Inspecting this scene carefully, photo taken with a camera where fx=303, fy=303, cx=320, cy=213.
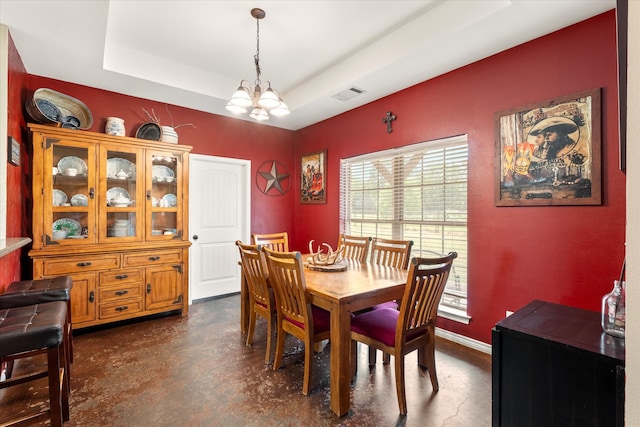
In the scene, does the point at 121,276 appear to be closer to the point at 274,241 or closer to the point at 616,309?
Answer: the point at 274,241

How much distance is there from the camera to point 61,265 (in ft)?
9.52

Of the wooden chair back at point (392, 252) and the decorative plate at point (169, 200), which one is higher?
the decorative plate at point (169, 200)

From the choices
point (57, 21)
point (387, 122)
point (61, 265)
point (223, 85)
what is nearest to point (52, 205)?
point (61, 265)

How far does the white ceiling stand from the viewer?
7.16 feet

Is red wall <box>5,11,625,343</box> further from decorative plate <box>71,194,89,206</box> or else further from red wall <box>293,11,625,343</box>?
decorative plate <box>71,194,89,206</box>

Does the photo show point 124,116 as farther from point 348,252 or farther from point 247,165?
point 348,252

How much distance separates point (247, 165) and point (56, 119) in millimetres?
2178

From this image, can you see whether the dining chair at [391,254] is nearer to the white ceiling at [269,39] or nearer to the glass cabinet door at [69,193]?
the white ceiling at [269,39]

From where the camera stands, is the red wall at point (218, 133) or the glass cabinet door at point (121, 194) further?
the red wall at point (218, 133)

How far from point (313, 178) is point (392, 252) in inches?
82.3

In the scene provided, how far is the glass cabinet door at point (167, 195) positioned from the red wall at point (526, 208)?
2.61 metres

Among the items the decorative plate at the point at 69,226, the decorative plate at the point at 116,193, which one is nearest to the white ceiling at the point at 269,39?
the decorative plate at the point at 116,193

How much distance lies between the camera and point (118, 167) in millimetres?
3316

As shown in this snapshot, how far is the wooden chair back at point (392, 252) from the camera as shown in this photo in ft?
9.14
